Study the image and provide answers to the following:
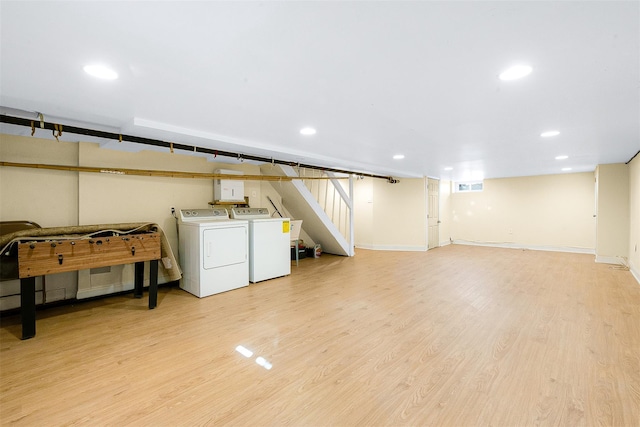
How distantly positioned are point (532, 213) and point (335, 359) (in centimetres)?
851

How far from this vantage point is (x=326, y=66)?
177cm

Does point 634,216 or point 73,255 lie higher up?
point 634,216

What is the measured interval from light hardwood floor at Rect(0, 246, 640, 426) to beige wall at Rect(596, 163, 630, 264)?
2413mm

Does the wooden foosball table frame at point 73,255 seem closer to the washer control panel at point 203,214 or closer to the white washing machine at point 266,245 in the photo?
the washer control panel at point 203,214

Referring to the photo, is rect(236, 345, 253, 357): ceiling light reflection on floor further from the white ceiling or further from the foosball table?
the white ceiling

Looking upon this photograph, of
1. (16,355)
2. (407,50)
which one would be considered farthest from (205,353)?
(407,50)

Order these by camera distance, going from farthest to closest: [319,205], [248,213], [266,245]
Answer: [319,205], [248,213], [266,245]

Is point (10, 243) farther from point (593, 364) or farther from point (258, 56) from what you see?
point (593, 364)

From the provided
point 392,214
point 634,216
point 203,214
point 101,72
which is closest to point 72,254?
point 203,214

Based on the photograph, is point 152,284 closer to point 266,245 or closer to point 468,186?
point 266,245

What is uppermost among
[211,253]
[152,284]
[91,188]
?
[91,188]

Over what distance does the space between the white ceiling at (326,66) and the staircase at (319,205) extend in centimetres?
238

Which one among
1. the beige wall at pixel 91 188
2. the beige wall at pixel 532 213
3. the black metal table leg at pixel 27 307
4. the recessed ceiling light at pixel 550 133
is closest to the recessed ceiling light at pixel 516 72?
the recessed ceiling light at pixel 550 133

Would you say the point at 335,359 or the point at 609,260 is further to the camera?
the point at 609,260
